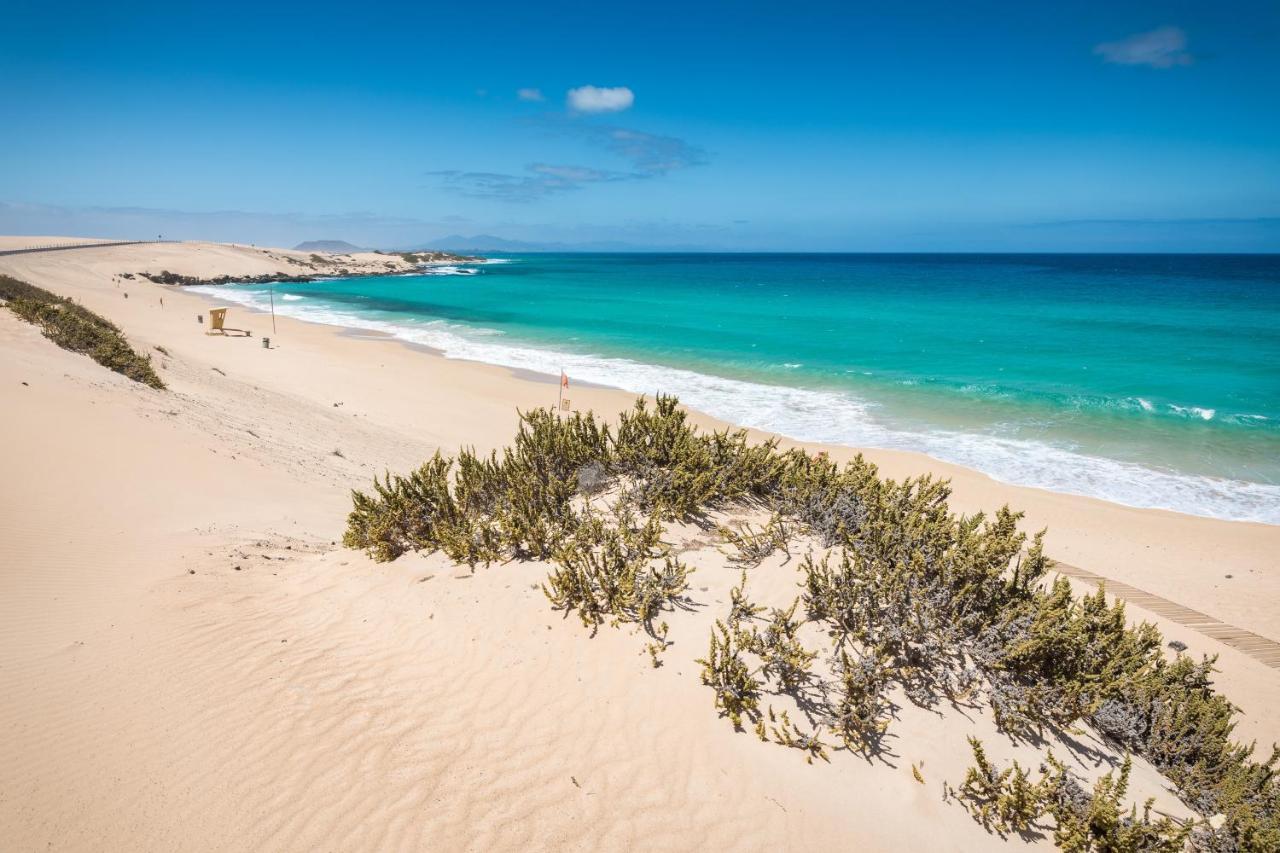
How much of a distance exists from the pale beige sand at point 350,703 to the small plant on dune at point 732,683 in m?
0.13

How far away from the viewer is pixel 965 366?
27.1 metres

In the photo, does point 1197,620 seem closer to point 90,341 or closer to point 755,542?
point 755,542

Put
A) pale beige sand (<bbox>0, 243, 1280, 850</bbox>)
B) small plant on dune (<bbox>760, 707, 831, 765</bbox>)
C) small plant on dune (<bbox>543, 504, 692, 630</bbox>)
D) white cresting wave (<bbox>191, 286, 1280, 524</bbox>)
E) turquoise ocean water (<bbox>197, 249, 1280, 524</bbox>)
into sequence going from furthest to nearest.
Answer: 1. turquoise ocean water (<bbox>197, 249, 1280, 524</bbox>)
2. white cresting wave (<bbox>191, 286, 1280, 524</bbox>)
3. small plant on dune (<bbox>543, 504, 692, 630</bbox>)
4. small plant on dune (<bbox>760, 707, 831, 765</bbox>)
5. pale beige sand (<bbox>0, 243, 1280, 850</bbox>)

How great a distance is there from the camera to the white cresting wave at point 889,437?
13.2 m

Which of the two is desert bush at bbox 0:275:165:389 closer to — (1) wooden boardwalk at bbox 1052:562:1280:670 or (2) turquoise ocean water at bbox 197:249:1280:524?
(2) turquoise ocean water at bbox 197:249:1280:524

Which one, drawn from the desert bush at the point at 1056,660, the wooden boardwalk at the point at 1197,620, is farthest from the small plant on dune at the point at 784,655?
the wooden boardwalk at the point at 1197,620

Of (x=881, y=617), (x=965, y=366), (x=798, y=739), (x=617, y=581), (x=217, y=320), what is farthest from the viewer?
(x=217, y=320)

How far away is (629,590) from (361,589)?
3.18m

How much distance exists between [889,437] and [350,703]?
1615 centimetres

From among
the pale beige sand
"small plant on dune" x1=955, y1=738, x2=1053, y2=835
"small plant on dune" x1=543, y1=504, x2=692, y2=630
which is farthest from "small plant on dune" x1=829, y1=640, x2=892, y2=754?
"small plant on dune" x1=543, y1=504, x2=692, y2=630

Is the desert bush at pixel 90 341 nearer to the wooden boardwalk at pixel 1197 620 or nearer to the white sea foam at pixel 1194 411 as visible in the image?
the wooden boardwalk at pixel 1197 620

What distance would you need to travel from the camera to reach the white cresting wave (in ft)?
43.5

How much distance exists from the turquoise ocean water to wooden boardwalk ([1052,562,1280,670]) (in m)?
5.01

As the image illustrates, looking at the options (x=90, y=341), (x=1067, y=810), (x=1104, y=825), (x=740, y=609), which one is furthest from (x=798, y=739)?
(x=90, y=341)
